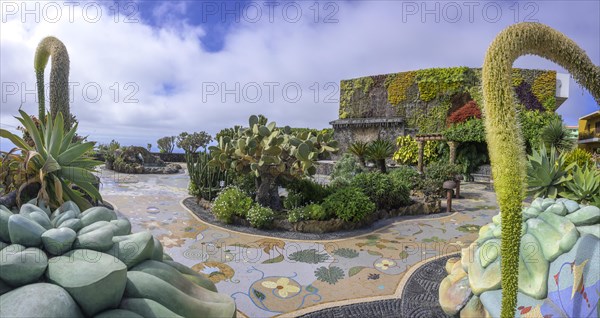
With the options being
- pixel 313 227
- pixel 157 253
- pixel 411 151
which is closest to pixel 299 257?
pixel 313 227

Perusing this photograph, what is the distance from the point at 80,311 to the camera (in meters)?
1.03

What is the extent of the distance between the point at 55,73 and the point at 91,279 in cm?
400

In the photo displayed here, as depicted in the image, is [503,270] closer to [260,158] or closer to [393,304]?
[393,304]

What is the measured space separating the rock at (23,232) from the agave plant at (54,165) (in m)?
2.13

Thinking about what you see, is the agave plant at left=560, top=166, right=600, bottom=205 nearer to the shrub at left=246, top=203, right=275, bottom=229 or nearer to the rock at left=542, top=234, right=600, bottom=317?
the rock at left=542, top=234, right=600, bottom=317

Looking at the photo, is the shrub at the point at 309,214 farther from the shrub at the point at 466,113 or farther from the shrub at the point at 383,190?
the shrub at the point at 466,113

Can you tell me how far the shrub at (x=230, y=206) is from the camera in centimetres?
689

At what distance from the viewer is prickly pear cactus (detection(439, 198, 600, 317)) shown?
209 centimetres

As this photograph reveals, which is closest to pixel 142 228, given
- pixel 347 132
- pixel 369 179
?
pixel 369 179

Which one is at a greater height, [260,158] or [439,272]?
[260,158]

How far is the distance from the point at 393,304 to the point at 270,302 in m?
1.29

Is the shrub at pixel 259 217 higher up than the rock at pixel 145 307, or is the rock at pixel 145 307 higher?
the rock at pixel 145 307

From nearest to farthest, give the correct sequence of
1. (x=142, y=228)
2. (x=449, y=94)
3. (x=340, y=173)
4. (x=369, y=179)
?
(x=142, y=228) → (x=369, y=179) → (x=340, y=173) → (x=449, y=94)

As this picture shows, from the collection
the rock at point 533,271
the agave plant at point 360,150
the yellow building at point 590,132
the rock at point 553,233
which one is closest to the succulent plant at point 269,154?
the rock at point 553,233
